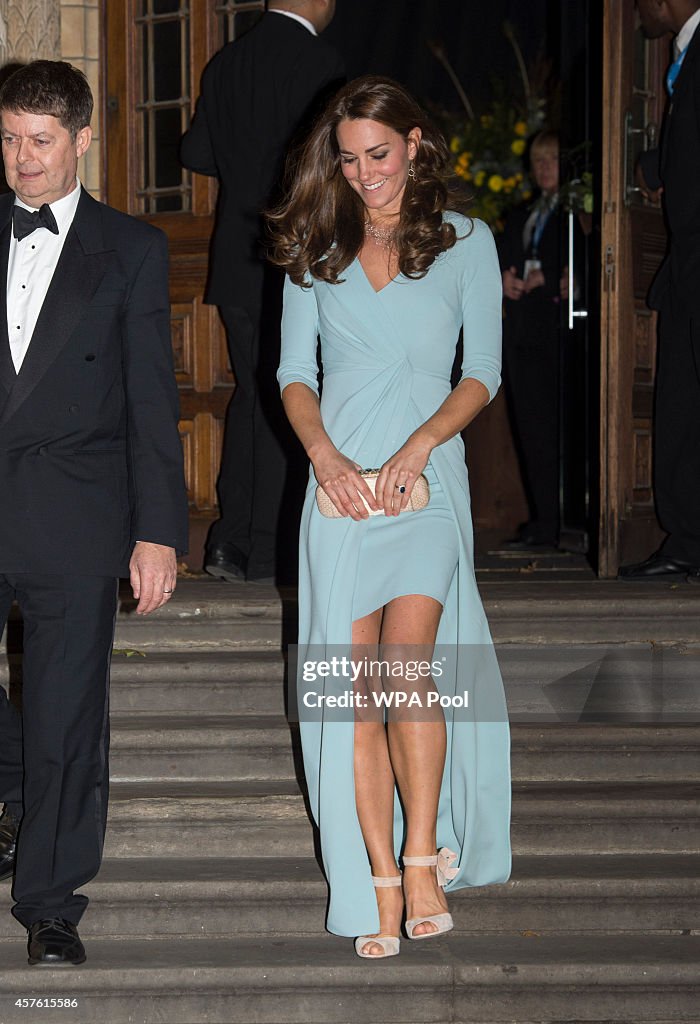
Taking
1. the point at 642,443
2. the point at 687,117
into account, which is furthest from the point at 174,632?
the point at 687,117

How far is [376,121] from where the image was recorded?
9.59 feet

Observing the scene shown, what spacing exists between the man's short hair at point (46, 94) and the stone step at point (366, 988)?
173 centimetres

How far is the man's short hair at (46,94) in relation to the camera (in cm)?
274

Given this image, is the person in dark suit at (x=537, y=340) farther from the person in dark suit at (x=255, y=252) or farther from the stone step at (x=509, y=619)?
the stone step at (x=509, y=619)

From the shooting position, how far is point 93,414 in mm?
2873

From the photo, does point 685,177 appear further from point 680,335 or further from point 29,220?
point 29,220

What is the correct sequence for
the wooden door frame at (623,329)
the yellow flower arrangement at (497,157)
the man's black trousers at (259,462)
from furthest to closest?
the yellow flower arrangement at (497,157), the wooden door frame at (623,329), the man's black trousers at (259,462)

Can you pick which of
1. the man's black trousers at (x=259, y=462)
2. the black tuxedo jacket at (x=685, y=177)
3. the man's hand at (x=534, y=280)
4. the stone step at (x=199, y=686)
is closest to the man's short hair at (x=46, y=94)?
the stone step at (x=199, y=686)

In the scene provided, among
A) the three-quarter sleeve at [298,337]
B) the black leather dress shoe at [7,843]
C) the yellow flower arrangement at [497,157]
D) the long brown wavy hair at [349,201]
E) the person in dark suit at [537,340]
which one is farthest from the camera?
the yellow flower arrangement at [497,157]

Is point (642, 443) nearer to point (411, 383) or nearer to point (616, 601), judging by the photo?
point (616, 601)

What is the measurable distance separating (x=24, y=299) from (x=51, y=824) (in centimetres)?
107

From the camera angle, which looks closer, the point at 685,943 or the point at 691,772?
the point at 685,943

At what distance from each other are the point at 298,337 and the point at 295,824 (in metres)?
1.24

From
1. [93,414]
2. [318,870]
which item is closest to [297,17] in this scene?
[93,414]
